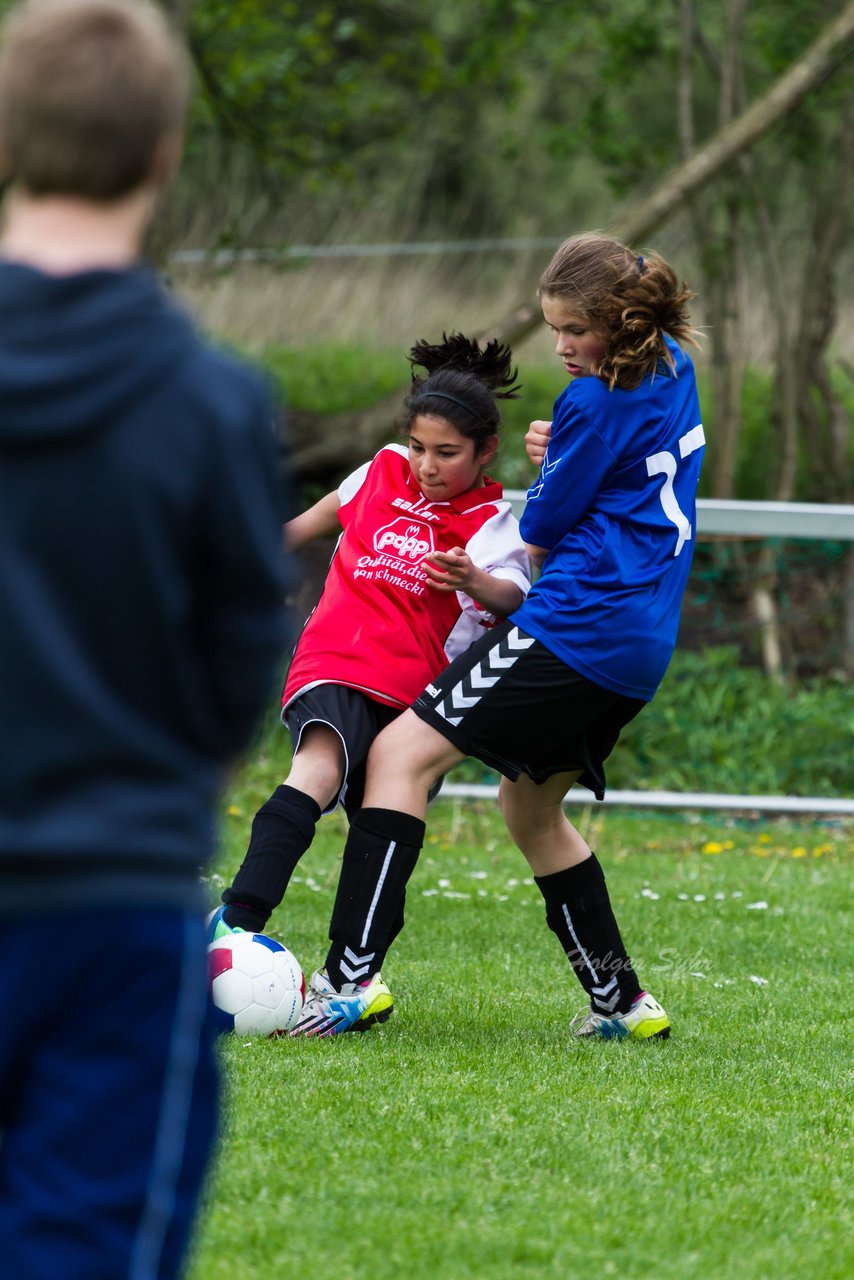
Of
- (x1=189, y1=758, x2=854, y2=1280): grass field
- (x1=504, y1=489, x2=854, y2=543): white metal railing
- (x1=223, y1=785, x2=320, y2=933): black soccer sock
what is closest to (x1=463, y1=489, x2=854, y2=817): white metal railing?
(x1=504, y1=489, x2=854, y2=543): white metal railing

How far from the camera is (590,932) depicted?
4.32 metres

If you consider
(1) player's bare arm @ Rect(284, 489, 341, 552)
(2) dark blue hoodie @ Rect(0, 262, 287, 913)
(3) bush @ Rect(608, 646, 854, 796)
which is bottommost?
(3) bush @ Rect(608, 646, 854, 796)

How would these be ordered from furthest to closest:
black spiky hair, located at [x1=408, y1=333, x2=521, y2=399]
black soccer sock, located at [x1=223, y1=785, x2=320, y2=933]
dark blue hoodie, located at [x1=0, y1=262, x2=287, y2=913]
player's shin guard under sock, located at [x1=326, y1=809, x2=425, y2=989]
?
black spiky hair, located at [x1=408, y1=333, x2=521, y2=399] < black soccer sock, located at [x1=223, y1=785, x2=320, y2=933] < player's shin guard under sock, located at [x1=326, y1=809, x2=425, y2=989] < dark blue hoodie, located at [x1=0, y1=262, x2=287, y2=913]

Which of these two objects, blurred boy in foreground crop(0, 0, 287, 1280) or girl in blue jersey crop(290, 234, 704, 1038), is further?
girl in blue jersey crop(290, 234, 704, 1038)

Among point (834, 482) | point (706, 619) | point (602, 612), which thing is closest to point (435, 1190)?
point (602, 612)

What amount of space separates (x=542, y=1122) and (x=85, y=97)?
243 centimetres

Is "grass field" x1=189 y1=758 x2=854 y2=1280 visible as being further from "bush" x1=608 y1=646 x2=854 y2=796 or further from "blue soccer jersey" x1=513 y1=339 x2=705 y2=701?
"bush" x1=608 y1=646 x2=854 y2=796

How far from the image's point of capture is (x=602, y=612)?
3.98 metres

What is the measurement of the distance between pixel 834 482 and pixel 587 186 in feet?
28.0

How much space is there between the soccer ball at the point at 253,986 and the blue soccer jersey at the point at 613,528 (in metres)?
1.04

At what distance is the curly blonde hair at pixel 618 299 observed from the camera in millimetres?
3986

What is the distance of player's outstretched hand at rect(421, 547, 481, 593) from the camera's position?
156 inches

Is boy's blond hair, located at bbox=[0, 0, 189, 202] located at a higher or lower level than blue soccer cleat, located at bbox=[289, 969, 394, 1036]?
higher

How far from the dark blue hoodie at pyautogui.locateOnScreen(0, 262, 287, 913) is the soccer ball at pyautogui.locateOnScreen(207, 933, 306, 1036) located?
88.1 inches
